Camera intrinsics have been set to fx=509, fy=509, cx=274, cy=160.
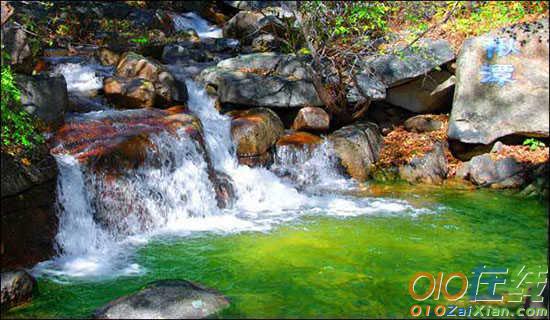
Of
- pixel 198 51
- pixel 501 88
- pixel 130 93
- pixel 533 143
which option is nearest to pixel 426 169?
pixel 533 143

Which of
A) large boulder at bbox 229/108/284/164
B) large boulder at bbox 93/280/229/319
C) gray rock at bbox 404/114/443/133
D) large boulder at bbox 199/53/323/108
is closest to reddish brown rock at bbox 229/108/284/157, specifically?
large boulder at bbox 229/108/284/164

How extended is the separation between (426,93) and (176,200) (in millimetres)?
6927

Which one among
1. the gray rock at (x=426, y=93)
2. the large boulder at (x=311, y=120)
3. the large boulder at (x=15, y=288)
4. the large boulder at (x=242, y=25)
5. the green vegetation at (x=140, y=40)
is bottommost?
the large boulder at (x=15, y=288)

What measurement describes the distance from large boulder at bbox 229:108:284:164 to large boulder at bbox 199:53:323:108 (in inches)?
20.9

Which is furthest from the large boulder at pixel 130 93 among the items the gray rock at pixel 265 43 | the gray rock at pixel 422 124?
the gray rock at pixel 422 124

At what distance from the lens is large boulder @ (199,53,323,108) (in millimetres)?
11367

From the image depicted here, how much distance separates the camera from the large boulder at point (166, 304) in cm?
482

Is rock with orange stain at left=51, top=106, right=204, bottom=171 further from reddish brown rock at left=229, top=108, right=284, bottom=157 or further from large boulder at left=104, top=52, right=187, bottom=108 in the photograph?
reddish brown rock at left=229, top=108, right=284, bottom=157

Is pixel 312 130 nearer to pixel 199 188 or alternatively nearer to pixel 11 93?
pixel 199 188

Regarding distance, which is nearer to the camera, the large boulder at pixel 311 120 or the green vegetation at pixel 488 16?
the large boulder at pixel 311 120

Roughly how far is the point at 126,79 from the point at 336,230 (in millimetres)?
5883

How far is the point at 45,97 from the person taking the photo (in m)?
8.58

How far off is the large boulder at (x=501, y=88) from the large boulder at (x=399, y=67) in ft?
2.46

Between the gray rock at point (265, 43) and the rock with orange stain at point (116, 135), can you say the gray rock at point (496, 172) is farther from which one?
the gray rock at point (265, 43)
